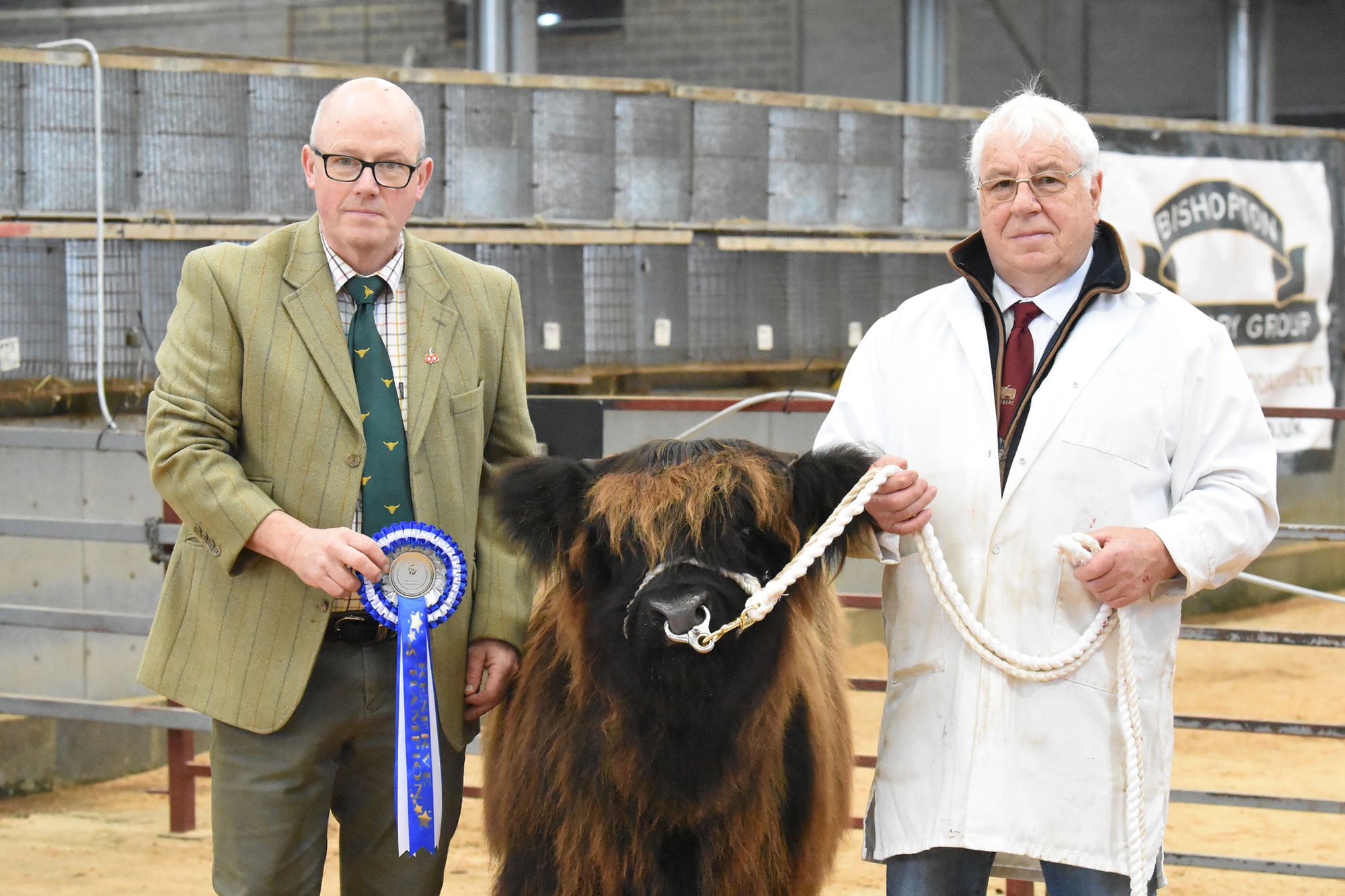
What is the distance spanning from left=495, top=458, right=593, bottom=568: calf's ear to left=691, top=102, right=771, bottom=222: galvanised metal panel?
627 centimetres

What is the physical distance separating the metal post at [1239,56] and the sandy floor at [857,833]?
817 centimetres

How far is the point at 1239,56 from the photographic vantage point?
14.1 metres

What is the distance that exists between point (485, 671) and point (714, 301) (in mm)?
6134

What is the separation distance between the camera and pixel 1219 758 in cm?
645

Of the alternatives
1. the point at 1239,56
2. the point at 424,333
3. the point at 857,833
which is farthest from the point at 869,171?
the point at 424,333

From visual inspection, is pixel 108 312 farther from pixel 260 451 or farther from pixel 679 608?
pixel 679 608

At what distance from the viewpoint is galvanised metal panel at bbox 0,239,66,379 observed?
22.3 ft

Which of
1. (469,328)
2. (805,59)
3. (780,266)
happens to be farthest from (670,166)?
(805,59)

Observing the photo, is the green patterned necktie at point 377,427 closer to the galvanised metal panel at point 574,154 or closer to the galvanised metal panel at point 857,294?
the galvanised metal panel at point 574,154

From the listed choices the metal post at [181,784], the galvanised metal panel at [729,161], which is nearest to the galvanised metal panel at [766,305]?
the galvanised metal panel at [729,161]

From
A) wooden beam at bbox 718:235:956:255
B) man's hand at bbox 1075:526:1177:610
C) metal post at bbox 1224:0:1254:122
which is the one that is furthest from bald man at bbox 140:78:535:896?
metal post at bbox 1224:0:1254:122

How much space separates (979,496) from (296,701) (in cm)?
132

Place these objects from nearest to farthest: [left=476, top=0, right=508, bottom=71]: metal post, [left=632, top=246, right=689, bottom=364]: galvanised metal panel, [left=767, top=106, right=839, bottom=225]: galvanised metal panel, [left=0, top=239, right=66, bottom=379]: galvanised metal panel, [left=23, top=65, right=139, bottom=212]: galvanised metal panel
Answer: [left=0, top=239, right=66, bottom=379]: galvanised metal panel, [left=23, top=65, right=139, bottom=212]: galvanised metal panel, [left=632, top=246, right=689, bottom=364]: galvanised metal panel, [left=767, top=106, right=839, bottom=225]: galvanised metal panel, [left=476, top=0, right=508, bottom=71]: metal post

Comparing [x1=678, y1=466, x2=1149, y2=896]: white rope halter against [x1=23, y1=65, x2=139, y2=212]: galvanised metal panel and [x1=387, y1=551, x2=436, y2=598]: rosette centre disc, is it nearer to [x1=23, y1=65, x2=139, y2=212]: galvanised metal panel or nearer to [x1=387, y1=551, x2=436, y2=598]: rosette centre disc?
[x1=387, y1=551, x2=436, y2=598]: rosette centre disc
